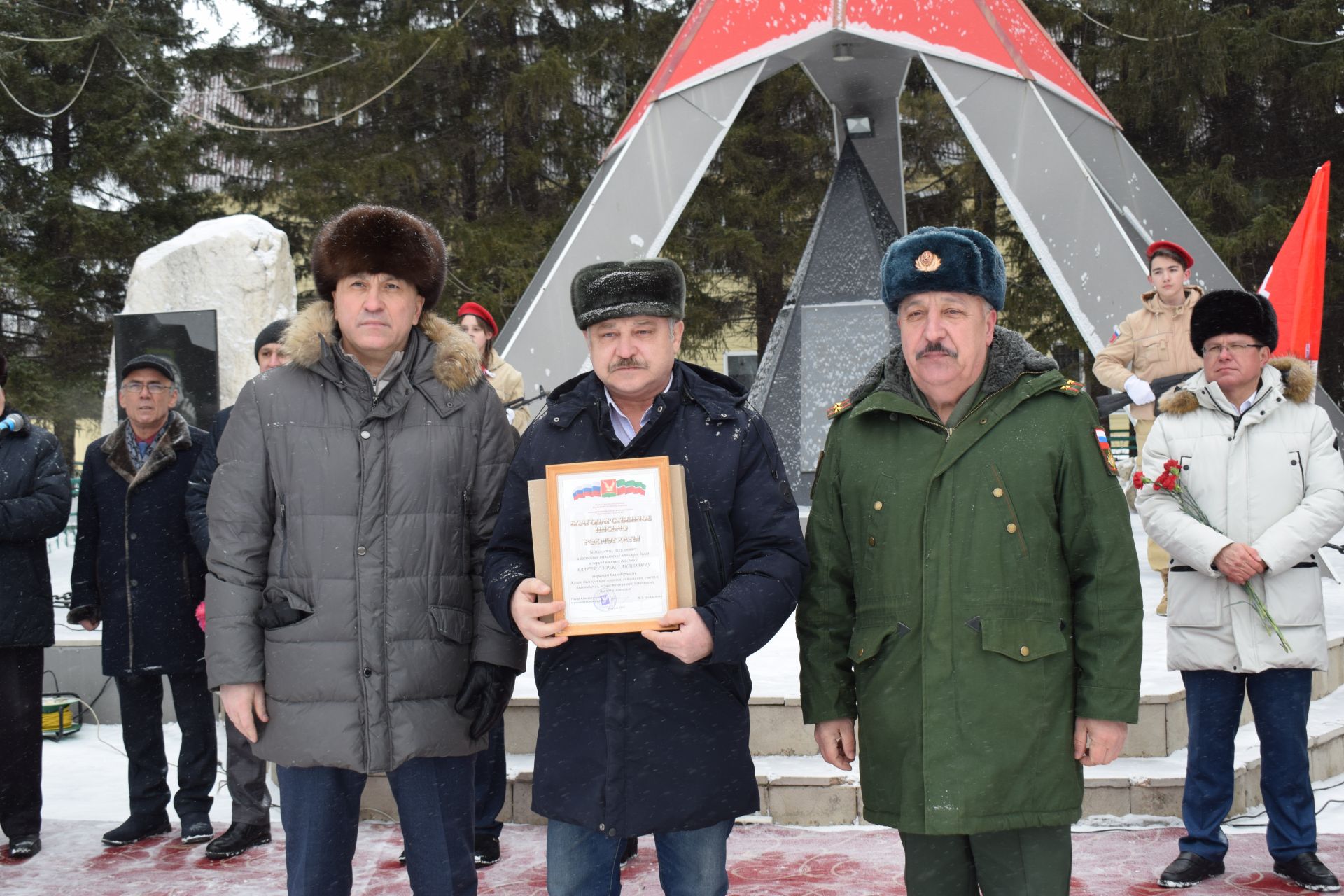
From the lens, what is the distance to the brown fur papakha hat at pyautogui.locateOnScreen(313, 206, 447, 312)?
2.76 metres

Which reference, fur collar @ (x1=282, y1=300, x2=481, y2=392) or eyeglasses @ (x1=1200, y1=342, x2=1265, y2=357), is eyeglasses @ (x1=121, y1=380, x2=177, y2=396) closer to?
→ fur collar @ (x1=282, y1=300, x2=481, y2=392)

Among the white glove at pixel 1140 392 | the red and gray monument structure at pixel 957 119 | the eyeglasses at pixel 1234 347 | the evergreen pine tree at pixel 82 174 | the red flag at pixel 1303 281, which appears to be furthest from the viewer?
the evergreen pine tree at pixel 82 174

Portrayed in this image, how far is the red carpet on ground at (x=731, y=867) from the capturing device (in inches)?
145

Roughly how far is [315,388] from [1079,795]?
6.22ft

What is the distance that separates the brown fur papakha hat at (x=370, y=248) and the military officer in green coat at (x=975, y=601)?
44.5 inches

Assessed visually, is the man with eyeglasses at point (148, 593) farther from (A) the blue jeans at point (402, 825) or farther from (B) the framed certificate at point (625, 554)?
(B) the framed certificate at point (625, 554)

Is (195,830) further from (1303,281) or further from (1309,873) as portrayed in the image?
(1303,281)

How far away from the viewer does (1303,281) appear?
5.40 metres

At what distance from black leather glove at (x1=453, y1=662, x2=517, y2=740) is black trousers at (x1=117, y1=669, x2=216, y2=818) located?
2174 mm

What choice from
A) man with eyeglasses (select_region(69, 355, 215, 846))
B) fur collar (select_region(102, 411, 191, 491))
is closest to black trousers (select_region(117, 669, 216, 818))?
man with eyeglasses (select_region(69, 355, 215, 846))

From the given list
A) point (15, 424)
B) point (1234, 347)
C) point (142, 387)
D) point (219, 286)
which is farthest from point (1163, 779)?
point (219, 286)

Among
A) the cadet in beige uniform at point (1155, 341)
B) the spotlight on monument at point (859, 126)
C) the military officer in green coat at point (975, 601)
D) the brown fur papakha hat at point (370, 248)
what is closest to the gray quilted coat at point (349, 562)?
the brown fur papakha hat at point (370, 248)

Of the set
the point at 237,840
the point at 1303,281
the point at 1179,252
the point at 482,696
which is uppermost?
the point at 1179,252

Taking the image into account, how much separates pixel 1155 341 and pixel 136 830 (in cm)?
523
